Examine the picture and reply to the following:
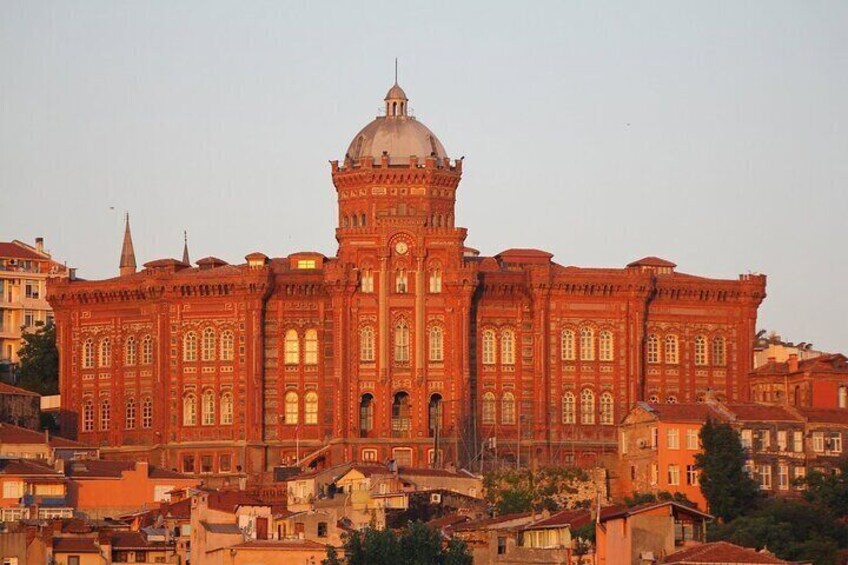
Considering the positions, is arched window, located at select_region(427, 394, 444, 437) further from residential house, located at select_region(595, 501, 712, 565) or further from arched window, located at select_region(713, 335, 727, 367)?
residential house, located at select_region(595, 501, 712, 565)

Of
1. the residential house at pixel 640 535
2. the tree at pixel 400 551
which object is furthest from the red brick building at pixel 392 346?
the residential house at pixel 640 535

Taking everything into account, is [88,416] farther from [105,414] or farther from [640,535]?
[640,535]

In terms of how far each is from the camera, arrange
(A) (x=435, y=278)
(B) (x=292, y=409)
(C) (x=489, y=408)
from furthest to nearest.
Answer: (B) (x=292, y=409) < (C) (x=489, y=408) < (A) (x=435, y=278)

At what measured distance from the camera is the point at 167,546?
11738 centimetres

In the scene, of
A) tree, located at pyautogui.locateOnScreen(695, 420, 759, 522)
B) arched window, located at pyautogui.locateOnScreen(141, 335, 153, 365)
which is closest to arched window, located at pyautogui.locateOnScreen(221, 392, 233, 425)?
arched window, located at pyautogui.locateOnScreen(141, 335, 153, 365)

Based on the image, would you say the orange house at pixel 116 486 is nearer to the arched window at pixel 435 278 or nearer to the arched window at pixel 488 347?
the arched window at pixel 435 278

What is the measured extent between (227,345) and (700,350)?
23785 millimetres

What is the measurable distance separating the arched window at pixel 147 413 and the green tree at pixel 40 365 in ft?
42.7

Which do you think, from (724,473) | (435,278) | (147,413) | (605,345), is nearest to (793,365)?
(605,345)

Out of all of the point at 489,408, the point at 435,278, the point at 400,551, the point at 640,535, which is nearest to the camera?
the point at 640,535

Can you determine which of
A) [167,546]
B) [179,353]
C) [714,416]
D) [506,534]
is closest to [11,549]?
[167,546]

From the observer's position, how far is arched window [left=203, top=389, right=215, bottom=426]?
518ft

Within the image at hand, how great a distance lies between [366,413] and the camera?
156 m

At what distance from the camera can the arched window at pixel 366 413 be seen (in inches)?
6122
